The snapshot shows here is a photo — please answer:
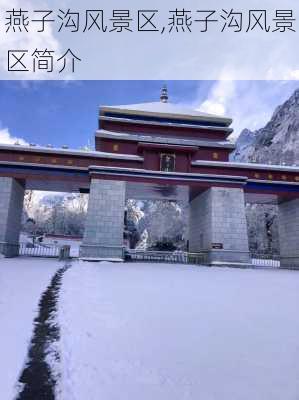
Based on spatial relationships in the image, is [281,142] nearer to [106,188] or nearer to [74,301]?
[106,188]

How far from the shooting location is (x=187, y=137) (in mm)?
20906

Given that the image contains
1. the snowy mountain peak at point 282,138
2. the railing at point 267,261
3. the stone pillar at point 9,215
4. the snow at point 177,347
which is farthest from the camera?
the snowy mountain peak at point 282,138

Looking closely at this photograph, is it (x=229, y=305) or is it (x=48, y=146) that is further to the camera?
(x=48, y=146)

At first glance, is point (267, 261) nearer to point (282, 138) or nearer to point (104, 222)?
point (104, 222)

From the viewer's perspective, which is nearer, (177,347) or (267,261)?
(177,347)

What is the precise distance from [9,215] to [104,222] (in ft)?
17.7

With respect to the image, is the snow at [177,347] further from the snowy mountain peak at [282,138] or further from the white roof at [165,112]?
the snowy mountain peak at [282,138]

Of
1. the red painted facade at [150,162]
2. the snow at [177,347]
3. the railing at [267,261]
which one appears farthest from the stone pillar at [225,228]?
the snow at [177,347]

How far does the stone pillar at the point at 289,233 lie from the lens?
20.2m

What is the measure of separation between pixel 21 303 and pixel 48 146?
1501 cm

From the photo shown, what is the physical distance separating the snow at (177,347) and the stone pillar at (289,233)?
594 inches

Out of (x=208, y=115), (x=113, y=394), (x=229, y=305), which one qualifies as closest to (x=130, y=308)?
(x=229, y=305)

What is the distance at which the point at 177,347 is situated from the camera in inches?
145

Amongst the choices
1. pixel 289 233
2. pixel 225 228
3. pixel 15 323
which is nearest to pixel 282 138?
pixel 289 233
